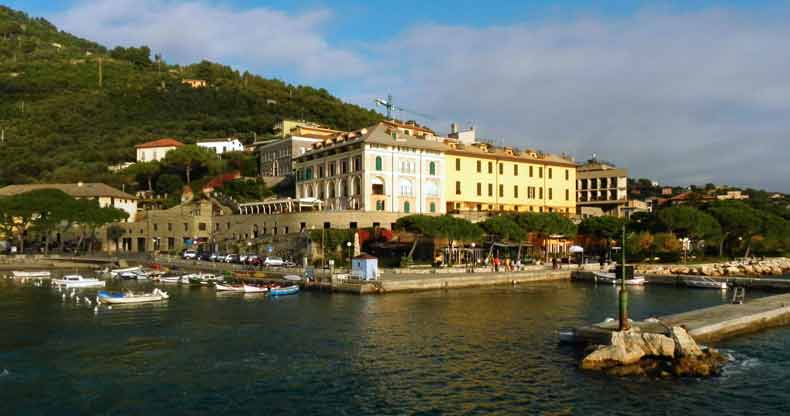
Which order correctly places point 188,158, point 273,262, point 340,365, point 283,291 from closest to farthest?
point 340,365, point 283,291, point 273,262, point 188,158

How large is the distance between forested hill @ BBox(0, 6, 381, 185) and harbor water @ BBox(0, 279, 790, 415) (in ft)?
273

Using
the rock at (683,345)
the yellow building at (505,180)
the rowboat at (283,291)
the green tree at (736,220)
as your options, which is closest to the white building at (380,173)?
the yellow building at (505,180)

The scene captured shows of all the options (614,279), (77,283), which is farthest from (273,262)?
(614,279)

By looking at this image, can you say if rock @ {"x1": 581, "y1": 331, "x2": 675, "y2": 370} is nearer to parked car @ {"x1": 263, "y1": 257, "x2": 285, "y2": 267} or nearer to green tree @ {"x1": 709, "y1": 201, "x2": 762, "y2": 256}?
parked car @ {"x1": 263, "y1": 257, "x2": 285, "y2": 267}

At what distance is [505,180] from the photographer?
3263 inches

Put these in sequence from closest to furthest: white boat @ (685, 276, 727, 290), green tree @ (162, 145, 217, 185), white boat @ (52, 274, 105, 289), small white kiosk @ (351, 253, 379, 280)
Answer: small white kiosk @ (351, 253, 379, 280)
white boat @ (685, 276, 727, 290)
white boat @ (52, 274, 105, 289)
green tree @ (162, 145, 217, 185)

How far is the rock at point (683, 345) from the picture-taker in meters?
24.2

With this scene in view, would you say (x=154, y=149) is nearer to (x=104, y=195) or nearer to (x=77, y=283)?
(x=104, y=195)

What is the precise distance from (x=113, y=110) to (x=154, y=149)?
3581cm

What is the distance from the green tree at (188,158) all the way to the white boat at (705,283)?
238 feet

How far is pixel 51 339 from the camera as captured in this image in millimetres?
29922

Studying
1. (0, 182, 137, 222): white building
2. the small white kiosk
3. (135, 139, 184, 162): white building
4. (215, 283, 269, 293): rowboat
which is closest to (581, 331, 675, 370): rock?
the small white kiosk

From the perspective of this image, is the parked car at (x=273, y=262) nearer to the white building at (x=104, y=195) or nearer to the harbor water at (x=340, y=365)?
the harbor water at (x=340, y=365)

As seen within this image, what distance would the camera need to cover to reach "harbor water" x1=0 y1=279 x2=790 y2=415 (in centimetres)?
2003
